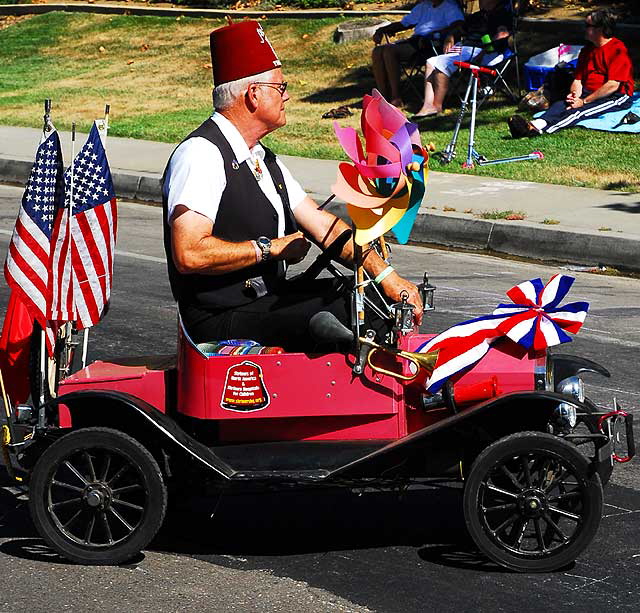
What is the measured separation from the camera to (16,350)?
5.03 metres

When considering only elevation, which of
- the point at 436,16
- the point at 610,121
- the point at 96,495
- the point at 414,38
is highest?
the point at 436,16

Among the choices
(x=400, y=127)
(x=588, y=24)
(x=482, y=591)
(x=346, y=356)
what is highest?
(x=588, y=24)

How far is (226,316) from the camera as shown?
4.70 m

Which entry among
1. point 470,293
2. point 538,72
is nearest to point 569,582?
point 470,293

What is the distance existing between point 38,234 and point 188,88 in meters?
15.0

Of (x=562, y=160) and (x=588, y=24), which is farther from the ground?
(x=588, y=24)

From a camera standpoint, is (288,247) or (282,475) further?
(288,247)

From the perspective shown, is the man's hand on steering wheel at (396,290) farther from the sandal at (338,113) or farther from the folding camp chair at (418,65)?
the sandal at (338,113)

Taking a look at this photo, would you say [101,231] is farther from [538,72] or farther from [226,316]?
[538,72]

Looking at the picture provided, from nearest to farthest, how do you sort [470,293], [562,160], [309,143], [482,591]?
1. [482,591]
2. [470,293]
3. [562,160]
4. [309,143]

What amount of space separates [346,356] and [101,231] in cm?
103

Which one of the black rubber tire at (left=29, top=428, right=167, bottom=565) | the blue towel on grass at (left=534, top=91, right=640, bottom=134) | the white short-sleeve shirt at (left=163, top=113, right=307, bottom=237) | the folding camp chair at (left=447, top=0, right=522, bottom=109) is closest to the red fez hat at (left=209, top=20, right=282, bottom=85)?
the white short-sleeve shirt at (left=163, top=113, right=307, bottom=237)

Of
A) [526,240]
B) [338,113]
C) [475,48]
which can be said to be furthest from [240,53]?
[338,113]

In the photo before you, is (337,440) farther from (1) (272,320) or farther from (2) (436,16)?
(2) (436,16)
